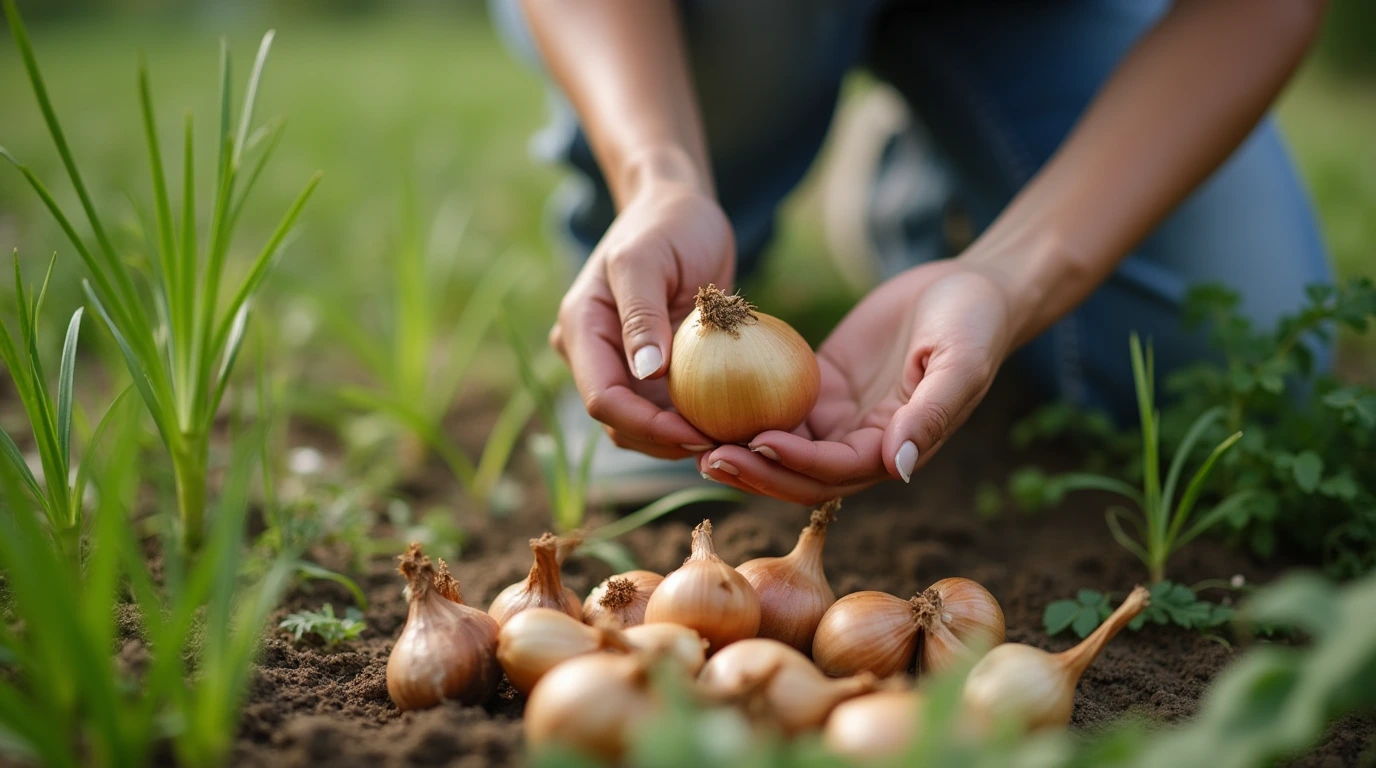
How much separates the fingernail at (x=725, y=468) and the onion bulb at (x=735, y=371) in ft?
0.17

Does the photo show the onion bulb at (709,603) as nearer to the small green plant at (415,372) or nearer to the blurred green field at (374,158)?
the small green plant at (415,372)

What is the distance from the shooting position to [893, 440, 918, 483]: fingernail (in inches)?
49.9

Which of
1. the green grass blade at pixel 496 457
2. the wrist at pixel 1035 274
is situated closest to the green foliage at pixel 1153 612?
the wrist at pixel 1035 274

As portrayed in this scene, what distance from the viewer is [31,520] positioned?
886 millimetres

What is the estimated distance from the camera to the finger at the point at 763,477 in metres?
1.31

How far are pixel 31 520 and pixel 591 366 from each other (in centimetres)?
70

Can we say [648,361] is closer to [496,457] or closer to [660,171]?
[660,171]

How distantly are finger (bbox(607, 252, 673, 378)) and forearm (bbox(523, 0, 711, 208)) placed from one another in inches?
11.2

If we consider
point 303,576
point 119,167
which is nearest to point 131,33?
point 119,167

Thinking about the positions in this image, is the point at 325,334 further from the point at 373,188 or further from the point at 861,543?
the point at 861,543

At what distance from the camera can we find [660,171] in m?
1.67

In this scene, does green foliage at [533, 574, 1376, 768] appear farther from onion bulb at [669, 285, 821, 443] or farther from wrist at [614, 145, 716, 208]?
wrist at [614, 145, 716, 208]

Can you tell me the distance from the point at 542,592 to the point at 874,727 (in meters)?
0.48

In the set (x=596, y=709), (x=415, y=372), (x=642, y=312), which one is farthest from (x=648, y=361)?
(x=415, y=372)
